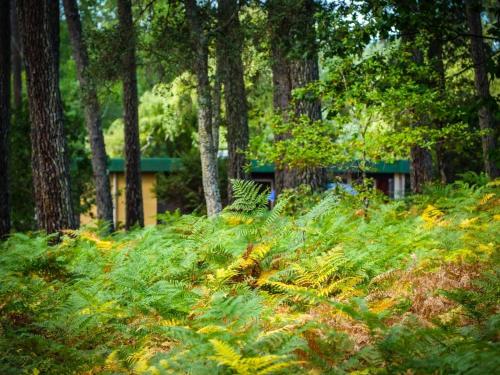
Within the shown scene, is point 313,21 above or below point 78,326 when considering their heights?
above

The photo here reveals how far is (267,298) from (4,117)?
10.7 metres

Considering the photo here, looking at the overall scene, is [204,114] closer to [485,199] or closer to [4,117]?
[4,117]

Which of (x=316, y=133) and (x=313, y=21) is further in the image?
(x=313, y=21)

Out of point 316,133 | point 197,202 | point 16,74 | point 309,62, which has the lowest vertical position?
point 197,202

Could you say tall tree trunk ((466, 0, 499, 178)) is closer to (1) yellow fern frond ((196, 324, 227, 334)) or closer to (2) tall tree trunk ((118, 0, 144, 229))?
(2) tall tree trunk ((118, 0, 144, 229))

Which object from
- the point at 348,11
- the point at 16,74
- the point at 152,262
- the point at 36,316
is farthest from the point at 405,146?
the point at 16,74

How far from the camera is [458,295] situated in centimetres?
570

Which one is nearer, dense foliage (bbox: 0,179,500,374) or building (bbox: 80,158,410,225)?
dense foliage (bbox: 0,179,500,374)

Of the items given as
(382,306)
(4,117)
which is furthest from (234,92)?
(382,306)

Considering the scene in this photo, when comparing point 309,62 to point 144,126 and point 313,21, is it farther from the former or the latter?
point 144,126

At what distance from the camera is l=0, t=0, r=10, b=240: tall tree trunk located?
50.9 ft

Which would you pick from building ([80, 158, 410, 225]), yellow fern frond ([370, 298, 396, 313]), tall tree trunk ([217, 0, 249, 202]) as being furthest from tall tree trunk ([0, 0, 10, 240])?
building ([80, 158, 410, 225])

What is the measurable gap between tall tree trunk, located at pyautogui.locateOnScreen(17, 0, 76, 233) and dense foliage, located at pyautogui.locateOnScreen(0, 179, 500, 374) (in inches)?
66.0

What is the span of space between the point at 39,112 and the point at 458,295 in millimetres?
8686
